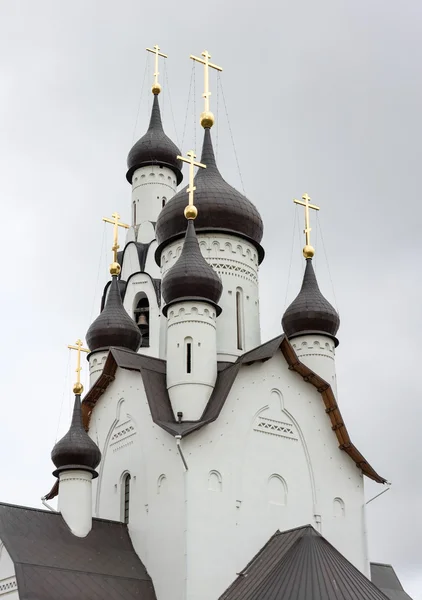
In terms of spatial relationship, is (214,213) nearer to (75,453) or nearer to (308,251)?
(308,251)

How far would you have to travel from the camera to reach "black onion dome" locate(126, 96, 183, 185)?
2722 centimetres

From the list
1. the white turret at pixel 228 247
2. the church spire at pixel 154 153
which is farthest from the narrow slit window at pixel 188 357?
the church spire at pixel 154 153

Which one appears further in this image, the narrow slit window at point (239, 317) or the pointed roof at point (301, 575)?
the narrow slit window at point (239, 317)

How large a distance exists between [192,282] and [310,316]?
3.28 m

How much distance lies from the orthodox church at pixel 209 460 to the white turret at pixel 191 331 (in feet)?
0.08

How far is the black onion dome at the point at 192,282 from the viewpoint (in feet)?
57.9

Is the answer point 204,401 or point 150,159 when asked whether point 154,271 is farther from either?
point 204,401

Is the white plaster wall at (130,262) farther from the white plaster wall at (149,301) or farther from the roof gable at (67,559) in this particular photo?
the roof gable at (67,559)

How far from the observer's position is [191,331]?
689 inches

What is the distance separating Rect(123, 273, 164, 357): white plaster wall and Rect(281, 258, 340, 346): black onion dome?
172 inches

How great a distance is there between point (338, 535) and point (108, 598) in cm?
445

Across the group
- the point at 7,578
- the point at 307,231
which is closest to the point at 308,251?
the point at 307,231

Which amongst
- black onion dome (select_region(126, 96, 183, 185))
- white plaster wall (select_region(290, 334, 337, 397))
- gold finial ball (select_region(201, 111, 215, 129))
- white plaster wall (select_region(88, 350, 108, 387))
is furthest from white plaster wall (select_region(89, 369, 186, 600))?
black onion dome (select_region(126, 96, 183, 185))

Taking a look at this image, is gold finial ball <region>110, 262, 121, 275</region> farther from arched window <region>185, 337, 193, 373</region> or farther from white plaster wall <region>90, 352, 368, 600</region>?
arched window <region>185, 337, 193, 373</region>
